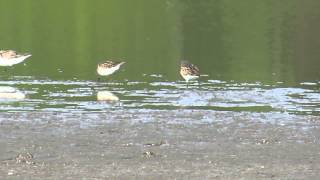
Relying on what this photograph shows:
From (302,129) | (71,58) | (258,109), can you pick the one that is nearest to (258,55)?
(71,58)

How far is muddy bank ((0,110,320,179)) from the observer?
425 inches

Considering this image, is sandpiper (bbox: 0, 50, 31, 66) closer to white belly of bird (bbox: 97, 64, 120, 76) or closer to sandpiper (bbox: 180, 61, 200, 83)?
white belly of bird (bbox: 97, 64, 120, 76)

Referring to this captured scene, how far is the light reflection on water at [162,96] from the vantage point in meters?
16.4

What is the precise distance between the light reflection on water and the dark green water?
2 centimetres

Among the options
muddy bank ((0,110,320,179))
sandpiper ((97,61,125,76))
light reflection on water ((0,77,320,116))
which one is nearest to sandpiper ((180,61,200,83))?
light reflection on water ((0,77,320,116))

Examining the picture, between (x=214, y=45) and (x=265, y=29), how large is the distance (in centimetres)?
654

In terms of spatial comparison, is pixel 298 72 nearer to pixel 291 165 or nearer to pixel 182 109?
pixel 182 109

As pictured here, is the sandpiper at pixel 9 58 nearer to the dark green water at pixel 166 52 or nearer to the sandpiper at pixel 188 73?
the dark green water at pixel 166 52

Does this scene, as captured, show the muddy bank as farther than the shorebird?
No

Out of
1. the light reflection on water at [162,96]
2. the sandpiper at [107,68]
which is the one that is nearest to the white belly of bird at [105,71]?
the sandpiper at [107,68]

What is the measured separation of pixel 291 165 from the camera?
11.2m

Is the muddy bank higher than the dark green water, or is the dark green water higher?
→ the dark green water

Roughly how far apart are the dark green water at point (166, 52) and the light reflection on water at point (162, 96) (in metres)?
0.02

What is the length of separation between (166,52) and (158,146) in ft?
52.2
